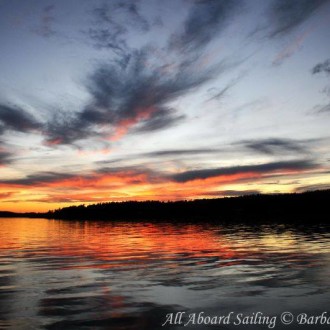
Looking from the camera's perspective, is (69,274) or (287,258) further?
(287,258)

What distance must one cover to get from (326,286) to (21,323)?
10788mm

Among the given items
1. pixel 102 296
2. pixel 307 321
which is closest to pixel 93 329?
pixel 102 296

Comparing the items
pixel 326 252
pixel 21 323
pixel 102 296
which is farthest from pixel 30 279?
pixel 326 252

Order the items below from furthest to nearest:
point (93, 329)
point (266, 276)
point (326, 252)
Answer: point (326, 252) < point (266, 276) < point (93, 329)

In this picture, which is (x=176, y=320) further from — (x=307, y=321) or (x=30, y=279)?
(x=30, y=279)

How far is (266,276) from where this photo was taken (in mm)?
15648

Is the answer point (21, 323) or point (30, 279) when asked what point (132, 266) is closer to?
point (30, 279)

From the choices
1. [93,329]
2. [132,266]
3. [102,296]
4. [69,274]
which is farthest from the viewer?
[132,266]

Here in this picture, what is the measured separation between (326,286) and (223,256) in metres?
10.4

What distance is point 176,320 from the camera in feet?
32.1

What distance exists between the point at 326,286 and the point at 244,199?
160659mm

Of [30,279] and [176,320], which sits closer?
[176,320]

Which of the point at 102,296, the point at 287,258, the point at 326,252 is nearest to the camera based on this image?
the point at 102,296

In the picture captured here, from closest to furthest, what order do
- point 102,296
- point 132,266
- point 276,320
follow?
point 276,320
point 102,296
point 132,266
